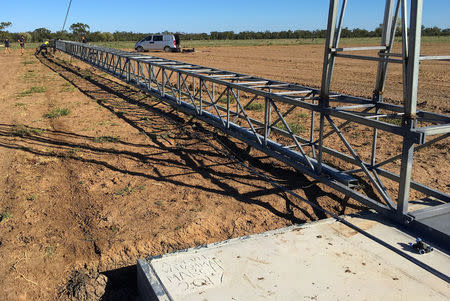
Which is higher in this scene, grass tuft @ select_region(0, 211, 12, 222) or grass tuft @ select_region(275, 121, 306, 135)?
grass tuft @ select_region(275, 121, 306, 135)

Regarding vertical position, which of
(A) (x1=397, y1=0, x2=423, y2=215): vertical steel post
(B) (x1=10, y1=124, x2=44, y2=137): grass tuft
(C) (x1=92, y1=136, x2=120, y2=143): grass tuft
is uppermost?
(A) (x1=397, y1=0, x2=423, y2=215): vertical steel post

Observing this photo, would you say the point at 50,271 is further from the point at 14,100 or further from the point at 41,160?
the point at 14,100

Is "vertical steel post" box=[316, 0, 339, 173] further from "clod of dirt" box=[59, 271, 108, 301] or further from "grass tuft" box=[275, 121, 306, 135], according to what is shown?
"grass tuft" box=[275, 121, 306, 135]

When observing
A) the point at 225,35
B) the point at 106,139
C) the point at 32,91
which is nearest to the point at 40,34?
the point at 225,35

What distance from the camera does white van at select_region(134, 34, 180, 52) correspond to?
32.4 m

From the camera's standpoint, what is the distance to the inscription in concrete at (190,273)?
10.2 feet

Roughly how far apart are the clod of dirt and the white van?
30460 mm

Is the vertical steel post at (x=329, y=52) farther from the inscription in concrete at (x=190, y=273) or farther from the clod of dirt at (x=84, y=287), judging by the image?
the clod of dirt at (x=84, y=287)

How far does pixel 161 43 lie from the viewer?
1286 inches

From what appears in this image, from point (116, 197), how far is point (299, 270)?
2.76 m

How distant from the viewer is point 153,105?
1077 cm

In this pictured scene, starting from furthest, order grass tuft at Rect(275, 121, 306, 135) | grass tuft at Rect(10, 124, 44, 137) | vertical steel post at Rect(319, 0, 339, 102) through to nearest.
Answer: grass tuft at Rect(275, 121, 306, 135) → grass tuft at Rect(10, 124, 44, 137) → vertical steel post at Rect(319, 0, 339, 102)

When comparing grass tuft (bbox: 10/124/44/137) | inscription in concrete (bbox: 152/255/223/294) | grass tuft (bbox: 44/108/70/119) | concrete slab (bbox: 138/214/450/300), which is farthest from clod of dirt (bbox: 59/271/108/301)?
grass tuft (bbox: 44/108/70/119)

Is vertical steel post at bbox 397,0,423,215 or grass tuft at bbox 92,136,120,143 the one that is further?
grass tuft at bbox 92,136,120,143
